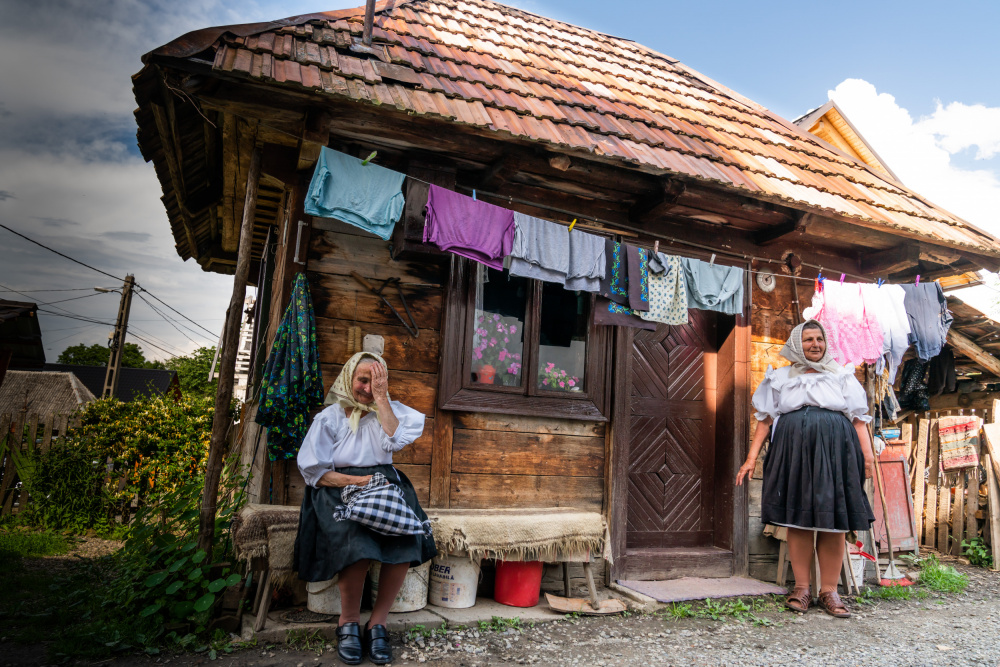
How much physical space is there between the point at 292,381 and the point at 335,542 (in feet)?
3.60

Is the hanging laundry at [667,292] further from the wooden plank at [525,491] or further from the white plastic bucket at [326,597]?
the white plastic bucket at [326,597]

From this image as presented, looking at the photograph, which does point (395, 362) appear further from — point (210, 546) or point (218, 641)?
point (218, 641)

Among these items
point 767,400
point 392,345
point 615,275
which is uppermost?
point 615,275

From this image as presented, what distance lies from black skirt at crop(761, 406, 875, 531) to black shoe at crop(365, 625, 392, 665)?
3.04 m

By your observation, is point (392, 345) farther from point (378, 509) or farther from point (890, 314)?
point (890, 314)

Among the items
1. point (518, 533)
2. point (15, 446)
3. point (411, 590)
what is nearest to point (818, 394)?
point (518, 533)

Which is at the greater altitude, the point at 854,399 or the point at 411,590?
the point at 854,399

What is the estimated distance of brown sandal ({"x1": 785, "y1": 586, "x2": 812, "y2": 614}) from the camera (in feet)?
15.5

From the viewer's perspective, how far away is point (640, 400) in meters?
5.80

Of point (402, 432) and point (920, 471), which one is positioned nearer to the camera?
point (402, 432)

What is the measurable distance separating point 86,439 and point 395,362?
18.9 ft

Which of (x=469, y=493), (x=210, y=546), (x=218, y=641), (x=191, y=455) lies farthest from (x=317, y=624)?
(x=191, y=455)

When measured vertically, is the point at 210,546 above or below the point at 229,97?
below

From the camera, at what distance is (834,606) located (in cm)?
465
